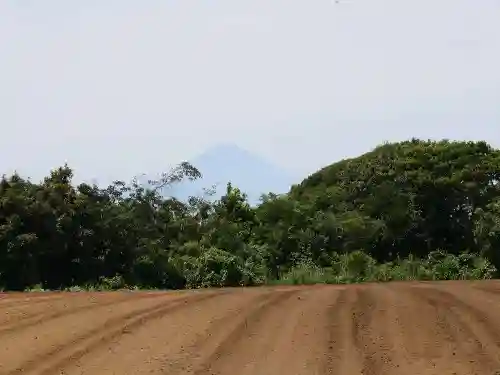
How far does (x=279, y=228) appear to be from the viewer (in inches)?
1254

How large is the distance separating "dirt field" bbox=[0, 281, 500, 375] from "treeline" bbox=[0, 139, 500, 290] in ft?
40.5

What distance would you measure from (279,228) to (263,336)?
76.1 feet

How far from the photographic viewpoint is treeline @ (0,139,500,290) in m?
24.4

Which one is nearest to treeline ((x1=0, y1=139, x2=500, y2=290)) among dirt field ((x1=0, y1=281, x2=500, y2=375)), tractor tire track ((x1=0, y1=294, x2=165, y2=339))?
tractor tire track ((x1=0, y1=294, x2=165, y2=339))

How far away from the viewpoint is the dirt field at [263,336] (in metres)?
7.31

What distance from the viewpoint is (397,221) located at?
3123 cm

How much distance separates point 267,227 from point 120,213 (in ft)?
25.0

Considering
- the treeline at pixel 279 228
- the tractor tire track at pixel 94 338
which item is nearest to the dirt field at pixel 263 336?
the tractor tire track at pixel 94 338

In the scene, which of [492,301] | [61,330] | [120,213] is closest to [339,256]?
[120,213]

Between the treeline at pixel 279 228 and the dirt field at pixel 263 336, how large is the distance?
12.3 m

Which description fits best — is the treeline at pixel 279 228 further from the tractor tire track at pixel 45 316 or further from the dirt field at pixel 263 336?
the dirt field at pixel 263 336

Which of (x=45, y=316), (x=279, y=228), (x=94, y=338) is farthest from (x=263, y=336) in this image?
(x=279, y=228)

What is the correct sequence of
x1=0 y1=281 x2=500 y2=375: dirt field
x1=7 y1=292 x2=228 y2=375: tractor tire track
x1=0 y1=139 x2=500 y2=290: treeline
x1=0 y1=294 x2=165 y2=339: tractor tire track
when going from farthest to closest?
x1=0 y1=139 x2=500 y2=290: treeline, x1=0 y1=294 x2=165 y2=339: tractor tire track, x1=7 y1=292 x2=228 y2=375: tractor tire track, x1=0 y1=281 x2=500 y2=375: dirt field

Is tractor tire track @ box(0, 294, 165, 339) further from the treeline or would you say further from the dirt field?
the treeline
